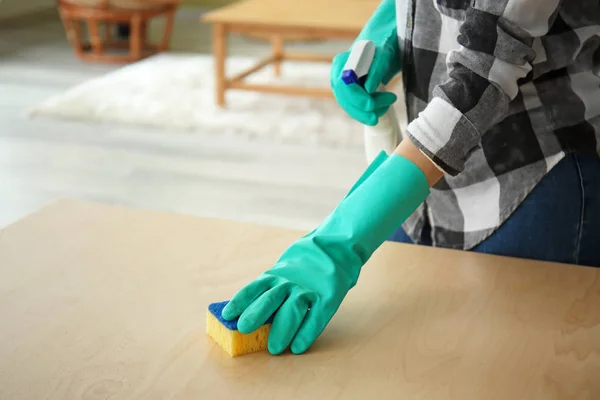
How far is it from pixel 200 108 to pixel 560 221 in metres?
2.69

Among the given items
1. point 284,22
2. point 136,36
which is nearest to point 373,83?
point 284,22

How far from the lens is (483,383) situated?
720 millimetres

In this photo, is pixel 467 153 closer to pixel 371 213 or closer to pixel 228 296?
pixel 371 213

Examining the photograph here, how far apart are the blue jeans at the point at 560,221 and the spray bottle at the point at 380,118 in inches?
8.0

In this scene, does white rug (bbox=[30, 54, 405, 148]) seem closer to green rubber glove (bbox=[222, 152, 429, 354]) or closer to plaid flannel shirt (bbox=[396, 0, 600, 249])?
plaid flannel shirt (bbox=[396, 0, 600, 249])

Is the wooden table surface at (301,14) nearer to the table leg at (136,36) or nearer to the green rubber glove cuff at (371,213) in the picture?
the table leg at (136,36)

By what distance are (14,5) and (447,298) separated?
5750 mm

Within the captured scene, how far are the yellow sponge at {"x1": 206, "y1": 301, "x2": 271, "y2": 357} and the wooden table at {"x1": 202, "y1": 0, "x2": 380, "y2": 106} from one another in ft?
8.67

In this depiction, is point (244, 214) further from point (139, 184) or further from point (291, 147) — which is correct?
point (291, 147)

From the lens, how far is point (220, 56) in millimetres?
3561

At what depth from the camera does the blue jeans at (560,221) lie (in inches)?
41.0

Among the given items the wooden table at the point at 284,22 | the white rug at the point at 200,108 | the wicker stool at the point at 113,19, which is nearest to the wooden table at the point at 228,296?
the white rug at the point at 200,108

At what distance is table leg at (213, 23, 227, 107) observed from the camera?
3.51 metres

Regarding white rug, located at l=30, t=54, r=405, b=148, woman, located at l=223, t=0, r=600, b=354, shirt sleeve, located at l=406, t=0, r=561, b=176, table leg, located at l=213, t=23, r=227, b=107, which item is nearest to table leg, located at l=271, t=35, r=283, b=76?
white rug, located at l=30, t=54, r=405, b=148
